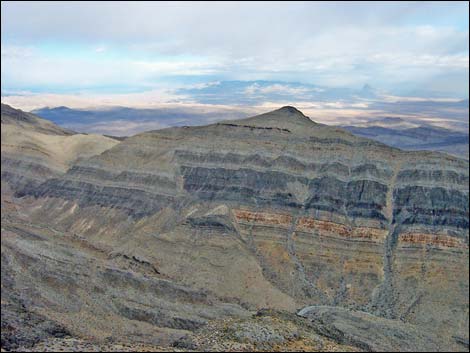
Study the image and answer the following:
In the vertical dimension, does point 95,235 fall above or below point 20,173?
below

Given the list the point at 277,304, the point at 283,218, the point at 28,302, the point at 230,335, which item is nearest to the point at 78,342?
the point at 230,335

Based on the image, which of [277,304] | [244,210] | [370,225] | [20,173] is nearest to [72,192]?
[20,173]

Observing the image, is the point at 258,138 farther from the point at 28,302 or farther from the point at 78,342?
the point at 78,342

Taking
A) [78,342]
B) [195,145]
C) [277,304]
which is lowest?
[277,304]

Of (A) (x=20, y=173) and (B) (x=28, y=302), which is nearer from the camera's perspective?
(B) (x=28, y=302)

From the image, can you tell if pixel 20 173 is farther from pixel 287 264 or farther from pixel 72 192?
pixel 287 264

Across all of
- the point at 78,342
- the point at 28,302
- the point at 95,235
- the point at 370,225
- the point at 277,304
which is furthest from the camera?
the point at 95,235

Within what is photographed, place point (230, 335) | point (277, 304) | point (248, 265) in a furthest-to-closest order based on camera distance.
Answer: point (248, 265) < point (277, 304) < point (230, 335)
